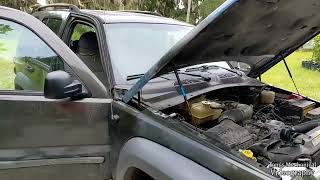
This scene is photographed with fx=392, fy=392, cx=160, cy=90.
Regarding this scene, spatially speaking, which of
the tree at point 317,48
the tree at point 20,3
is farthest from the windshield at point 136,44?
the tree at point 20,3

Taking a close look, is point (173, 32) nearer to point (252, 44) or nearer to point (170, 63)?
point (252, 44)

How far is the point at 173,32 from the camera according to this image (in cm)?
380

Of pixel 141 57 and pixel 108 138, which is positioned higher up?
pixel 141 57

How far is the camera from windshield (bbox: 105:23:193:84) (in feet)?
10.2

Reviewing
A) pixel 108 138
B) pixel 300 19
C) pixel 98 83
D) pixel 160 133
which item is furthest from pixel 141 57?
pixel 300 19

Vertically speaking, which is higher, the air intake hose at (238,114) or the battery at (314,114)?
the air intake hose at (238,114)

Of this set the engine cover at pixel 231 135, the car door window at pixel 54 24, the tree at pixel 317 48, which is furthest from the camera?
the tree at pixel 317 48

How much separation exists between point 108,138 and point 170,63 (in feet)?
2.36

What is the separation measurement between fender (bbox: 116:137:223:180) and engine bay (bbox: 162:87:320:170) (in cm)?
21

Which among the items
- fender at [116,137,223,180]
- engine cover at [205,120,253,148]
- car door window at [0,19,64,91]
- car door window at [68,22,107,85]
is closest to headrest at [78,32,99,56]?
car door window at [68,22,107,85]

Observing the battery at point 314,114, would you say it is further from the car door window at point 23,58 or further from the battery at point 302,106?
the car door window at point 23,58

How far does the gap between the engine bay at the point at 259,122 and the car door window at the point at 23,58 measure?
960 mm

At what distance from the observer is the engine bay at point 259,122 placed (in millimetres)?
2238

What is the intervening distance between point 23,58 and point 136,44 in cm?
94
